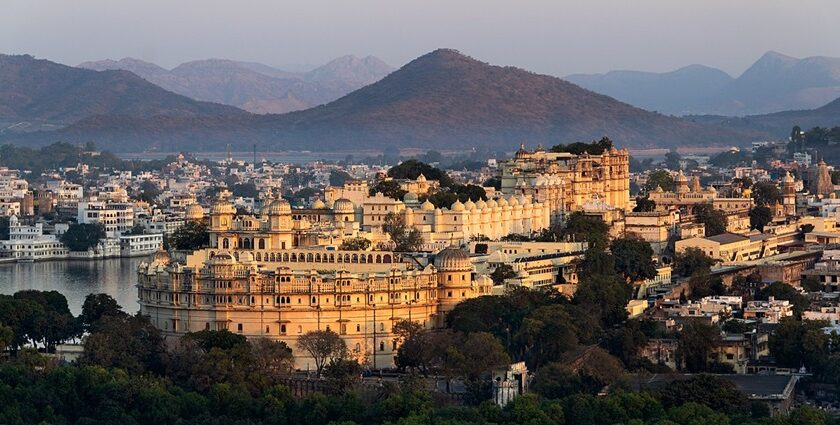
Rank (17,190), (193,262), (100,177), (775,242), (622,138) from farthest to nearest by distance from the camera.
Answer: (622,138), (100,177), (17,190), (775,242), (193,262)

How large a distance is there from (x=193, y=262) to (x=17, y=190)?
4442cm

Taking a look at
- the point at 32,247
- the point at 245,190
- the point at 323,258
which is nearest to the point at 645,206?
the point at 323,258

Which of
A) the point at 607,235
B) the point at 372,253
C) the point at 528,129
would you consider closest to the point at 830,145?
the point at 607,235

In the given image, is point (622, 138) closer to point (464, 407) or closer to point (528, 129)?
point (528, 129)

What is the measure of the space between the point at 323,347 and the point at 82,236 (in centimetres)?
3111

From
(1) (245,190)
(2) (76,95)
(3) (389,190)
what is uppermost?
(2) (76,95)

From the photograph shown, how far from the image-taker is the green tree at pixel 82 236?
210 ft

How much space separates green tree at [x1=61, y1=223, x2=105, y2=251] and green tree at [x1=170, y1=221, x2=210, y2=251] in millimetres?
21250

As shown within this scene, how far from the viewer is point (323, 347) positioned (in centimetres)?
3422

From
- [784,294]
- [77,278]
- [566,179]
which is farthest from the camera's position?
[77,278]

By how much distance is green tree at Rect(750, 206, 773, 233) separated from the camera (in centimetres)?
5034

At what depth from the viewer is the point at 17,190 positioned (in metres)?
81.4

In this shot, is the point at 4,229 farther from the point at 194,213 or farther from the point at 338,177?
the point at 338,177

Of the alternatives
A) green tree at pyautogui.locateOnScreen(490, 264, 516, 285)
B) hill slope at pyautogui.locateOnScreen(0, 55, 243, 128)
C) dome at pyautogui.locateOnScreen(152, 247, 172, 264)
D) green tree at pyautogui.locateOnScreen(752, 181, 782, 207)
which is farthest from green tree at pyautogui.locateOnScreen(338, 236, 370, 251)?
hill slope at pyautogui.locateOnScreen(0, 55, 243, 128)
